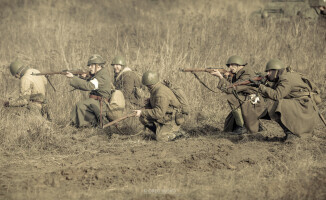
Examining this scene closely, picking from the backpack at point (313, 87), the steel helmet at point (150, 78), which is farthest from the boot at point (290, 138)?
the steel helmet at point (150, 78)

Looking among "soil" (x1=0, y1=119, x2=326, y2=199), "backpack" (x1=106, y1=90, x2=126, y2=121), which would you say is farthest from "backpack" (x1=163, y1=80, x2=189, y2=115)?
"backpack" (x1=106, y1=90, x2=126, y2=121)

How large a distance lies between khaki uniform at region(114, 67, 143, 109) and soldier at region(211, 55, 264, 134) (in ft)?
7.10

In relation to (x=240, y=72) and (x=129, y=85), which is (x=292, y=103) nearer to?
(x=240, y=72)

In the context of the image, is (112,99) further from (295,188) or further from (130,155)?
(295,188)

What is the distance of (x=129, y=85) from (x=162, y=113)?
231cm

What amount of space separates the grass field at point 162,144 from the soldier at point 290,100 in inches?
14.4

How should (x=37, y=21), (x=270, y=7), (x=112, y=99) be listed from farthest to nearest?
(x=270, y=7), (x=37, y=21), (x=112, y=99)

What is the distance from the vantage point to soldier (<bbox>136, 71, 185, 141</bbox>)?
7.09m

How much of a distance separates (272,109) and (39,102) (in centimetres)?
478

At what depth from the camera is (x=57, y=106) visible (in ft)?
29.6

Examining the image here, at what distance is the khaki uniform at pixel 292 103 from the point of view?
698 cm

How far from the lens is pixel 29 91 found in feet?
27.6

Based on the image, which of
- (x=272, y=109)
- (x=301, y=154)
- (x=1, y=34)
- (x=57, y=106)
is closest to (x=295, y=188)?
(x=301, y=154)

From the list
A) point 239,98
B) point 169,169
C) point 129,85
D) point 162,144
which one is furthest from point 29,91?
point 239,98
